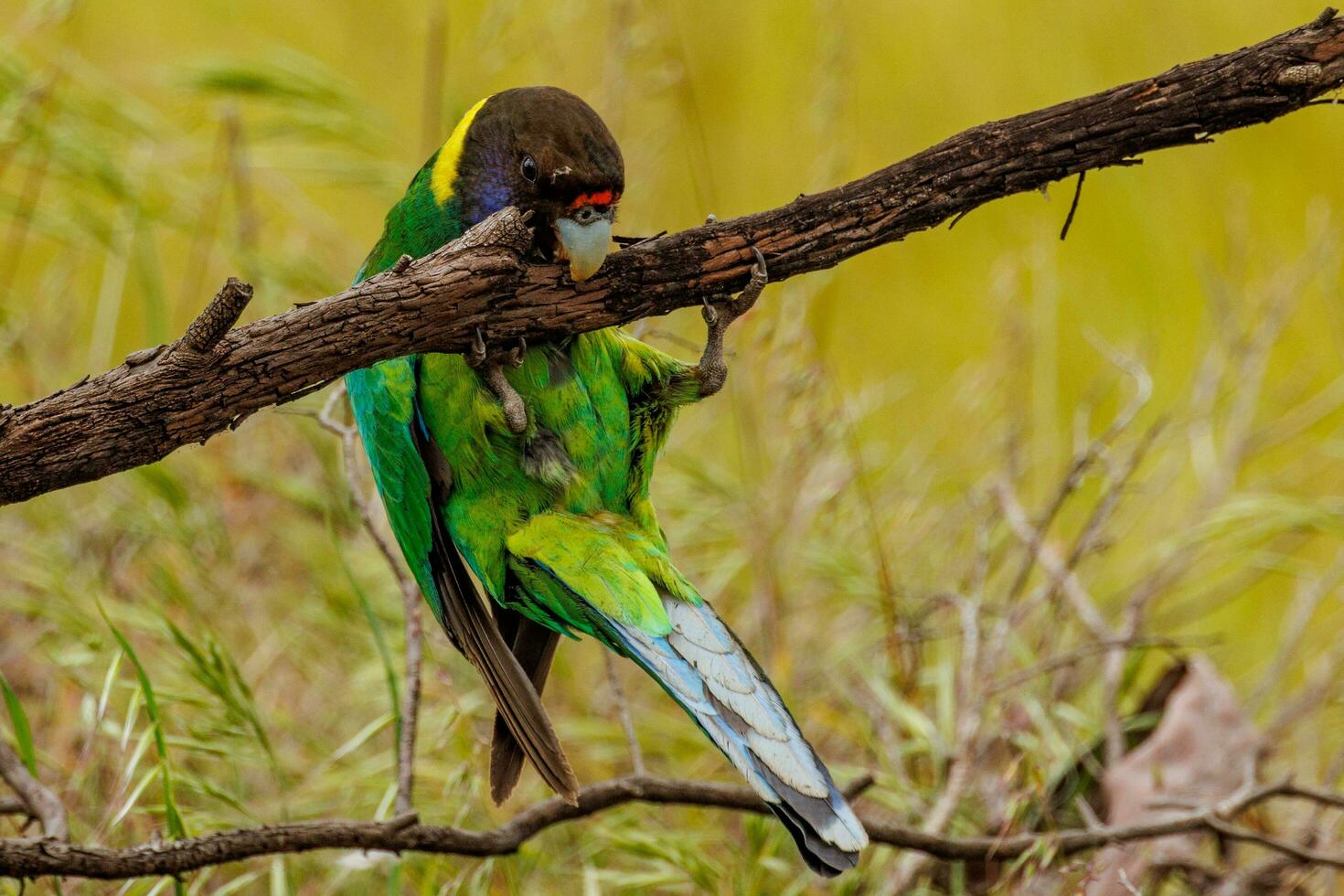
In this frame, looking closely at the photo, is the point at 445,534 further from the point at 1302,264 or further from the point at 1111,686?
the point at 1302,264

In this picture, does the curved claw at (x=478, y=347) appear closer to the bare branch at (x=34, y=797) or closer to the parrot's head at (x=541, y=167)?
the parrot's head at (x=541, y=167)

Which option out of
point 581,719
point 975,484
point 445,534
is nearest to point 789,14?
point 975,484

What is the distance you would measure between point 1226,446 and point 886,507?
952 mm

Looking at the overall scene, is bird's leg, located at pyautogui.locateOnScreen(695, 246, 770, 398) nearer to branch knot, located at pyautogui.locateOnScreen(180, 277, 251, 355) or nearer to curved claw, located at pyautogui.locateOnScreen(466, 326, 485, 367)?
curved claw, located at pyautogui.locateOnScreen(466, 326, 485, 367)

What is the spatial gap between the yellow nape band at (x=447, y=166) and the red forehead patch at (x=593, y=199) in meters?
0.31

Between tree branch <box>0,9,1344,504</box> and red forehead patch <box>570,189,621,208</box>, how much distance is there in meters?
0.19

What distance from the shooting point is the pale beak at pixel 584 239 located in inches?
67.6

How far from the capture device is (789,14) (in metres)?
6.96

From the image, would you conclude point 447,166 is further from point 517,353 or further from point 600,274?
point 600,274

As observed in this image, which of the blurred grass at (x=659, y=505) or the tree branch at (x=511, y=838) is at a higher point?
the blurred grass at (x=659, y=505)

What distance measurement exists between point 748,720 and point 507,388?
2.01 ft

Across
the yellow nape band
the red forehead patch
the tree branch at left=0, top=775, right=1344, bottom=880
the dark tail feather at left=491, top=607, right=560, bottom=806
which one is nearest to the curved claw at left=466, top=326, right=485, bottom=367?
the red forehead patch

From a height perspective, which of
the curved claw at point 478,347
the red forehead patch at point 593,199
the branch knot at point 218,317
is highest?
the red forehead patch at point 593,199

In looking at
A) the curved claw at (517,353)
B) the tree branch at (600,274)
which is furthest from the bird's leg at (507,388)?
the tree branch at (600,274)
